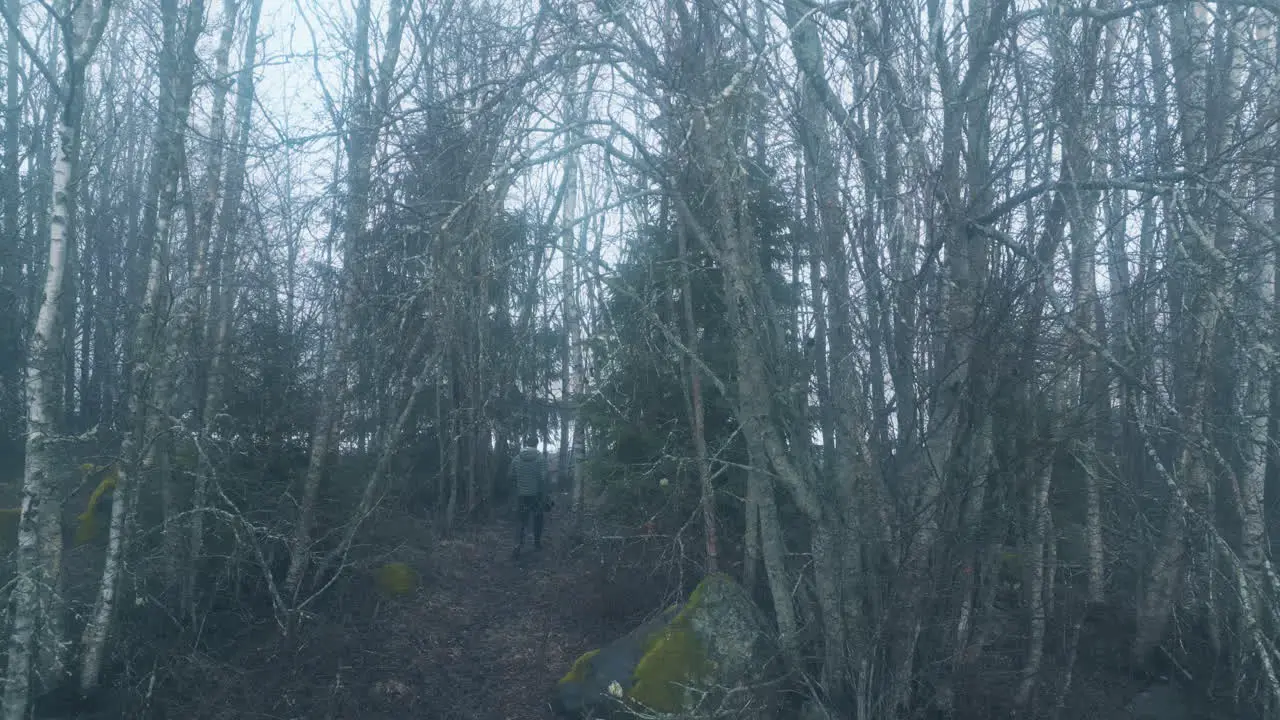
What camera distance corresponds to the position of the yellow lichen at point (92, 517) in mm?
11180

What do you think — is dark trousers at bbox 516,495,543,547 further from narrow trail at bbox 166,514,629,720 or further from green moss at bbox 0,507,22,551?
green moss at bbox 0,507,22,551

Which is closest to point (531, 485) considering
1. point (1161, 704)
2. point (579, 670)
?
point (579, 670)

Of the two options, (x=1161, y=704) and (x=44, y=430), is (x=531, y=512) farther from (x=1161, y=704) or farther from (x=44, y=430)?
(x=1161, y=704)

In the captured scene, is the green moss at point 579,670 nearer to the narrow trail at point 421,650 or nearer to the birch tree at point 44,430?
the narrow trail at point 421,650

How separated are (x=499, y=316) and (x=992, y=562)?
1040 cm

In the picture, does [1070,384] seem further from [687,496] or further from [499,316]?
[499,316]

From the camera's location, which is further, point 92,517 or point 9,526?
point 9,526

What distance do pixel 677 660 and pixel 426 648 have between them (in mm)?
3208

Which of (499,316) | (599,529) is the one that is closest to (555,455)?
(499,316)

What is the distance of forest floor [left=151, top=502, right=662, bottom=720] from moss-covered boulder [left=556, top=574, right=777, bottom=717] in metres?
0.55

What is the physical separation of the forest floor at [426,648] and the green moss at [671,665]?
1050mm

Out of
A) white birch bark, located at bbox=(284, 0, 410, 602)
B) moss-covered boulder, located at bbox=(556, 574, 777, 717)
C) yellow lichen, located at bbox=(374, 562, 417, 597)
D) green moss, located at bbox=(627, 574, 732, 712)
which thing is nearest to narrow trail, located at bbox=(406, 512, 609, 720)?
yellow lichen, located at bbox=(374, 562, 417, 597)

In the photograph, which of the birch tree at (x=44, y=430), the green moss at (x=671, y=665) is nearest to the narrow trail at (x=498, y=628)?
the green moss at (x=671, y=665)

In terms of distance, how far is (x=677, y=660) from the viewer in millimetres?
8180
